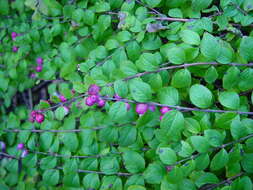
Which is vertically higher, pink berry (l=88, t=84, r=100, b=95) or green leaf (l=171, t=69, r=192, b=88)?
green leaf (l=171, t=69, r=192, b=88)

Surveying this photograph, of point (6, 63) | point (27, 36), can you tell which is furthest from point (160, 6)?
point (6, 63)

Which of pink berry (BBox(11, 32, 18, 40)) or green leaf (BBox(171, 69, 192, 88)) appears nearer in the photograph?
green leaf (BBox(171, 69, 192, 88))

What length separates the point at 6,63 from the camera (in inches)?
72.4

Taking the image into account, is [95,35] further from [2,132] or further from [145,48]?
[2,132]

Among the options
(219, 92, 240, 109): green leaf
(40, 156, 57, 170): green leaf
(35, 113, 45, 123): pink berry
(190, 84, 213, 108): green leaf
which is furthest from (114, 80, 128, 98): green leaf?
(40, 156, 57, 170): green leaf

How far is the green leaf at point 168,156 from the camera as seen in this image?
0.99 m

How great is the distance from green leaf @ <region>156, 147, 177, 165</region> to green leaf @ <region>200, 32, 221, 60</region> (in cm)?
39

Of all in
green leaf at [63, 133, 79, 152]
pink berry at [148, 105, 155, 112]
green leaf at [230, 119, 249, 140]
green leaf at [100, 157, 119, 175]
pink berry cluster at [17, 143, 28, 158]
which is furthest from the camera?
pink berry cluster at [17, 143, 28, 158]

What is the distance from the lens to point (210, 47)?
37.8 inches

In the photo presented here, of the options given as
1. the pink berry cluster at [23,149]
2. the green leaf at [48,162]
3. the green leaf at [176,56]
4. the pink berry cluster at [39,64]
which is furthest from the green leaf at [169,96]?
the pink berry cluster at [39,64]

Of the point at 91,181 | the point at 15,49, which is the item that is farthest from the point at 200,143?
the point at 15,49

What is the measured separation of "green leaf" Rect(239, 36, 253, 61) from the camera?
37.5 inches

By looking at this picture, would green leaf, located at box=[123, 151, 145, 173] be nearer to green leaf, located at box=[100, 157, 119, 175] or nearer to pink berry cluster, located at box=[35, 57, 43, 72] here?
green leaf, located at box=[100, 157, 119, 175]

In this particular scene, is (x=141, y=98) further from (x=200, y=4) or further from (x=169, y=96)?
(x=200, y=4)
